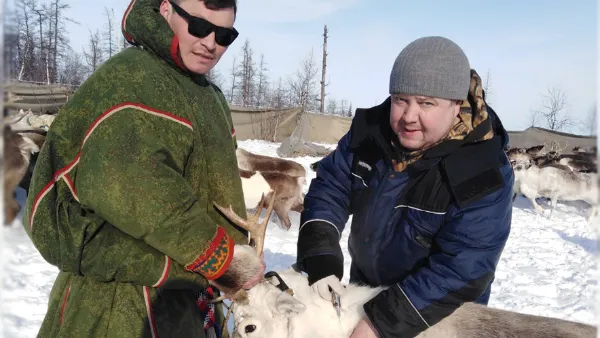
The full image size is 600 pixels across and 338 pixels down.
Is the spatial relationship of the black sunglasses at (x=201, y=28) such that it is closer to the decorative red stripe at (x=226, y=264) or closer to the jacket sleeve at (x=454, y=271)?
the decorative red stripe at (x=226, y=264)

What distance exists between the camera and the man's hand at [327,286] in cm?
230

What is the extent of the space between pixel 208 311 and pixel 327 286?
0.62 m

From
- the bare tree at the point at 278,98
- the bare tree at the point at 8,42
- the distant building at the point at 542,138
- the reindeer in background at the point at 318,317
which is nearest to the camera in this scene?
the bare tree at the point at 8,42

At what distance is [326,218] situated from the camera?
2443mm

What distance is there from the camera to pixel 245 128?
24031 millimetres

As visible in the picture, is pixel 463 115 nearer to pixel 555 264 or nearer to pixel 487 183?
pixel 487 183

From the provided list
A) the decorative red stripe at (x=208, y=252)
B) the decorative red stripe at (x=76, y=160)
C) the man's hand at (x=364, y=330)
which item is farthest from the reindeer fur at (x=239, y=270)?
the decorative red stripe at (x=76, y=160)

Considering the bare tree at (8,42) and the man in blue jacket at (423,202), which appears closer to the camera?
the bare tree at (8,42)

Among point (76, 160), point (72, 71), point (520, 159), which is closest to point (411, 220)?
point (76, 160)

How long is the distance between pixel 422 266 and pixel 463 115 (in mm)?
755

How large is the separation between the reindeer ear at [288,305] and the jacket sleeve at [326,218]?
15 centimetres

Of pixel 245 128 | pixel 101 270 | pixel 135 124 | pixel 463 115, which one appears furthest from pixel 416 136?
pixel 245 128

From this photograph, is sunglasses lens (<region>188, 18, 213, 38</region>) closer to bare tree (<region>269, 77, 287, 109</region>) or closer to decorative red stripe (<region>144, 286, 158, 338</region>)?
decorative red stripe (<region>144, 286, 158, 338</region>)

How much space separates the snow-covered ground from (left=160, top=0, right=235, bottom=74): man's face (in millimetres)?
1137
